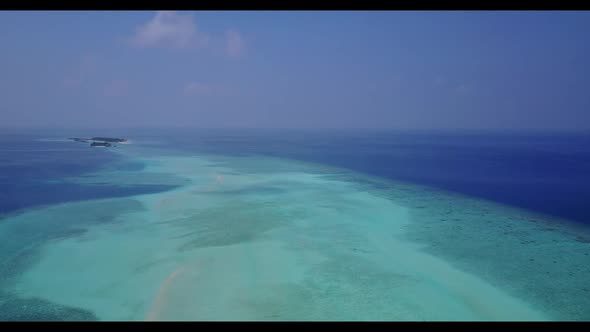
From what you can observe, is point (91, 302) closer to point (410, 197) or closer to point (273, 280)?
point (273, 280)

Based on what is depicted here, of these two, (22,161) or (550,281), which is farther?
(22,161)

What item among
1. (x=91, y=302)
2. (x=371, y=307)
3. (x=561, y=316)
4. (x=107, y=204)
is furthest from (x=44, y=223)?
(x=561, y=316)

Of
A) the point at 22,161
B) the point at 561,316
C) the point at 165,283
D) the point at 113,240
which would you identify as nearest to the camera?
the point at 561,316

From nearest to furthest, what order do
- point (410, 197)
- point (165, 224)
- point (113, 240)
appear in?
1. point (113, 240)
2. point (165, 224)
3. point (410, 197)

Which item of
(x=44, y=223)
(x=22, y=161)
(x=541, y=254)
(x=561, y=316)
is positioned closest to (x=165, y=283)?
(x=44, y=223)
